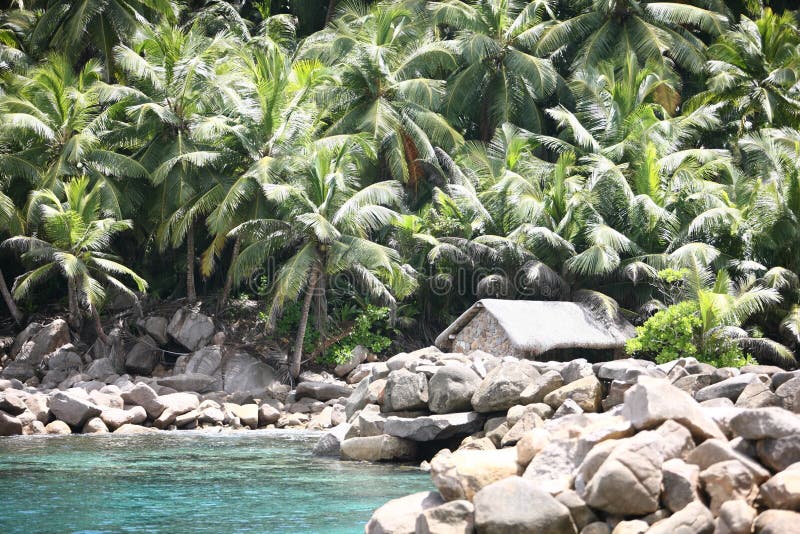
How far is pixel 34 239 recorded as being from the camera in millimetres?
21844

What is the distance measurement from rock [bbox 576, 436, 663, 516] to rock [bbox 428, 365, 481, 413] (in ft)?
20.6

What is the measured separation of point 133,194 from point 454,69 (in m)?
10.2

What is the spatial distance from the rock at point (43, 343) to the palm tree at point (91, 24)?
8179 millimetres

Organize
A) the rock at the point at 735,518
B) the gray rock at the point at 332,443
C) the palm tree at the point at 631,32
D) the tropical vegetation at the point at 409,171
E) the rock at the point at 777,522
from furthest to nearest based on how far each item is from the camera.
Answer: the palm tree at the point at 631,32 < the tropical vegetation at the point at 409,171 < the gray rock at the point at 332,443 < the rock at the point at 735,518 < the rock at the point at 777,522

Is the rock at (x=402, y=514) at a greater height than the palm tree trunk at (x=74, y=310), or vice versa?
the palm tree trunk at (x=74, y=310)

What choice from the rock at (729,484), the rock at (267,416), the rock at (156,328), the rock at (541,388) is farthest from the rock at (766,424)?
the rock at (156,328)

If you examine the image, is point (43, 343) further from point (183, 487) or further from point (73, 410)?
point (183, 487)

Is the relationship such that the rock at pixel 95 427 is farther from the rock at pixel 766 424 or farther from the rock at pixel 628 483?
the rock at pixel 766 424

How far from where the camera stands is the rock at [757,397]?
32.7ft

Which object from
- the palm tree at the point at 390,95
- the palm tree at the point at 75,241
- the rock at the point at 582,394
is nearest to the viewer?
the rock at the point at 582,394

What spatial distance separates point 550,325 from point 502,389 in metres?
6.75

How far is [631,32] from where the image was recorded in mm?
27844

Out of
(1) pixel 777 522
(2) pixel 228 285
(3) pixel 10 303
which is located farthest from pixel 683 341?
(3) pixel 10 303

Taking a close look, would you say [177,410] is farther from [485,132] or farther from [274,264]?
[485,132]
